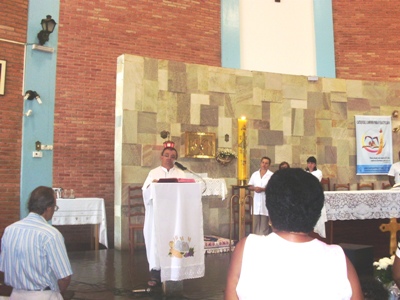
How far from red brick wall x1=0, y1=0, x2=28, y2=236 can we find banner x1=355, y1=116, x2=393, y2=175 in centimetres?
695

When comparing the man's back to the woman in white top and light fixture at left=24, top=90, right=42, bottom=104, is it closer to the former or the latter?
the woman in white top

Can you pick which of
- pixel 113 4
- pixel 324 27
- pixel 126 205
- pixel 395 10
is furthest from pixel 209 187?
pixel 395 10

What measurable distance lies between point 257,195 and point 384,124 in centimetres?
375

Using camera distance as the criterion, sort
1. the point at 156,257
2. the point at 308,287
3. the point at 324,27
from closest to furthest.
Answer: the point at 308,287 → the point at 156,257 → the point at 324,27

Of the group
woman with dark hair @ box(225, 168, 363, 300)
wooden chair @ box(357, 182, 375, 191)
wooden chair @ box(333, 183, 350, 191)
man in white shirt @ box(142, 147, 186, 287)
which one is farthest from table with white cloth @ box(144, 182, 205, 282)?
wooden chair @ box(357, 182, 375, 191)

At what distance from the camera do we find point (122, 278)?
535 cm

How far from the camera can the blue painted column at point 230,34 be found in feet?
33.5

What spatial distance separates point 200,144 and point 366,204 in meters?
3.51

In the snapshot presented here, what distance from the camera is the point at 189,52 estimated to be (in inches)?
395

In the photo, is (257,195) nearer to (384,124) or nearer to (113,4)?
(384,124)

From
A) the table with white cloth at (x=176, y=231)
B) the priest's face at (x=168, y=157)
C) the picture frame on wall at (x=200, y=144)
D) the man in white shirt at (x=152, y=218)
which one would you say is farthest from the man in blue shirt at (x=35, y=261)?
the picture frame on wall at (x=200, y=144)

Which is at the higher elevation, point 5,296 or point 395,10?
point 395,10

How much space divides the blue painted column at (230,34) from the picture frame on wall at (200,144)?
2.09 meters

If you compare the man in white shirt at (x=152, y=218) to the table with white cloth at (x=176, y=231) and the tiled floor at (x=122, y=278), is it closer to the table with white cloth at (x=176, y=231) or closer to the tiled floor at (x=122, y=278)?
the table with white cloth at (x=176, y=231)
